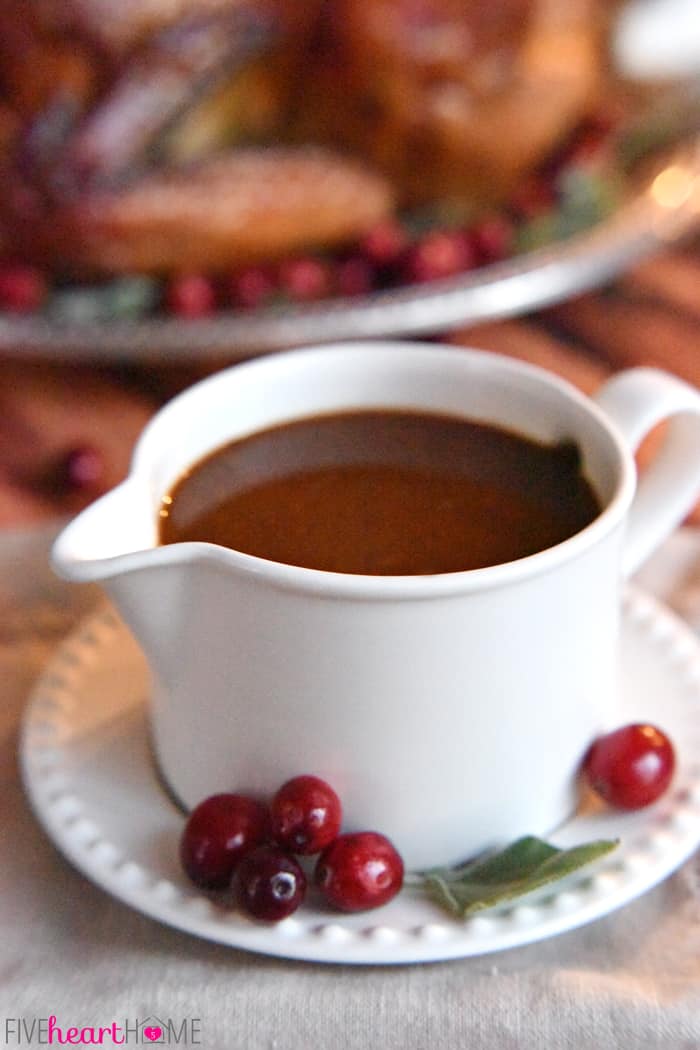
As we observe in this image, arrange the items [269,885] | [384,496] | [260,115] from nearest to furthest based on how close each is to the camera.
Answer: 1. [269,885]
2. [384,496]
3. [260,115]

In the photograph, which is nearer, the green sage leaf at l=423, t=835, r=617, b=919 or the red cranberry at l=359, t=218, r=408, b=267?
the green sage leaf at l=423, t=835, r=617, b=919

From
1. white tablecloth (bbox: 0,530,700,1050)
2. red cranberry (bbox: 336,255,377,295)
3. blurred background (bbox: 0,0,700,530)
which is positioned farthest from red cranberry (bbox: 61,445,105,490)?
white tablecloth (bbox: 0,530,700,1050)

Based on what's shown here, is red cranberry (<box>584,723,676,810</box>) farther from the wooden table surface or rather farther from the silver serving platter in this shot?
the silver serving platter

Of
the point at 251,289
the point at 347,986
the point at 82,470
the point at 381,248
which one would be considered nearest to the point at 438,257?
the point at 381,248

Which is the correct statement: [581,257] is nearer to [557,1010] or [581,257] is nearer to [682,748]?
[682,748]

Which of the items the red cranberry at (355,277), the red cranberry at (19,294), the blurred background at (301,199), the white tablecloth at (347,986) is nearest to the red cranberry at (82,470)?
the blurred background at (301,199)

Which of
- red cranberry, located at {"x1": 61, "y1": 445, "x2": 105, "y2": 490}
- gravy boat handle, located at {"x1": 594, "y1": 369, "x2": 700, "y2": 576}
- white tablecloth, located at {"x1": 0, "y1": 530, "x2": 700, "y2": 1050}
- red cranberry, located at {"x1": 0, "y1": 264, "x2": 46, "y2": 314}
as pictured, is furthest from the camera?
red cranberry, located at {"x1": 0, "y1": 264, "x2": 46, "y2": 314}

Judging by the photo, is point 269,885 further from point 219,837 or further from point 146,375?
point 146,375
